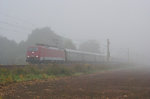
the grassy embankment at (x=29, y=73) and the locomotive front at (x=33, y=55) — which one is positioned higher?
the locomotive front at (x=33, y=55)

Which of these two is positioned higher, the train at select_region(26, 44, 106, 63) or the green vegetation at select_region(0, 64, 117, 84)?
the train at select_region(26, 44, 106, 63)

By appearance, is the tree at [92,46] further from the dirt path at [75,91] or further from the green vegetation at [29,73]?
the dirt path at [75,91]

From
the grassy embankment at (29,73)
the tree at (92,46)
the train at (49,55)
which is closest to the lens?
the grassy embankment at (29,73)

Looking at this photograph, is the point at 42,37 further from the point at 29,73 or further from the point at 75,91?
the point at 75,91

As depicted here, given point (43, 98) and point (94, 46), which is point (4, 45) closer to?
point (94, 46)

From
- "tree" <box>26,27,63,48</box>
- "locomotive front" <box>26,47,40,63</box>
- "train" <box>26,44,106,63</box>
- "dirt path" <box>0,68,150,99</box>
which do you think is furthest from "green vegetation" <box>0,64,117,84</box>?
"tree" <box>26,27,63,48</box>

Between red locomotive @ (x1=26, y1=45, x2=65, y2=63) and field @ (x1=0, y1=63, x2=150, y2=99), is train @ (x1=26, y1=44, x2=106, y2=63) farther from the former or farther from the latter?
field @ (x1=0, y1=63, x2=150, y2=99)

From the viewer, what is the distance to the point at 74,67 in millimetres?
32188

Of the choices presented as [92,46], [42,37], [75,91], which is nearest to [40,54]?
[75,91]

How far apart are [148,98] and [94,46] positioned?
9224cm

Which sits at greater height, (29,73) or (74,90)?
(29,73)

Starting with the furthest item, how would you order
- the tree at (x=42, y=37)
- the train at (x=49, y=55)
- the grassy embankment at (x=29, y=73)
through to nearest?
the tree at (x=42, y=37), the train at (x=49, y=55), the grassy embankment at (x=29, y=73)

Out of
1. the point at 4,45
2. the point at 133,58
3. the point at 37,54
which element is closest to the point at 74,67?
the point at 37,54

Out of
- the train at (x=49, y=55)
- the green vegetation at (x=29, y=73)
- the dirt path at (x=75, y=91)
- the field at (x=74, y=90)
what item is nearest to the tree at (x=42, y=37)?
the train at (x=49, y=55)
